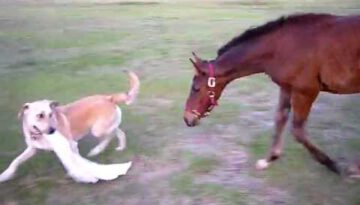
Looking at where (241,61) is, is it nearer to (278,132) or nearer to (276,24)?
(276,24)

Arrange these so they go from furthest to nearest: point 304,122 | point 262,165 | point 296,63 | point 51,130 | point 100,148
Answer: point 100,148, point 262,165, point 304,122, point 296,63, point 51,130

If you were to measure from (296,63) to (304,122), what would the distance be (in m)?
0.39

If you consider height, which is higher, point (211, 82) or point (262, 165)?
point (211, 82)

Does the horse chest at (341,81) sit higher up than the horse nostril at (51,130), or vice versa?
the horse chest at (341,81)

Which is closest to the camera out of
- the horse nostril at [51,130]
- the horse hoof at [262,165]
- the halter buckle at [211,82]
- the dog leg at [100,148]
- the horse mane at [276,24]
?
the horse nostril at [51,130]

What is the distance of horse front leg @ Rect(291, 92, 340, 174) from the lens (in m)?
3.94

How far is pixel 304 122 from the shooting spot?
13.2 ft

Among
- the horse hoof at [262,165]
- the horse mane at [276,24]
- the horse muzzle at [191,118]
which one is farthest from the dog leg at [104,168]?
the horse mane at [276,24]

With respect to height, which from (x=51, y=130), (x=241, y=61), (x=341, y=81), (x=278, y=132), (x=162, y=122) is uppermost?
(x=241, y=61)

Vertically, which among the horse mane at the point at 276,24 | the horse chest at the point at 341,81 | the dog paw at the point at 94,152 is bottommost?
the dog paw at the point at 94,152

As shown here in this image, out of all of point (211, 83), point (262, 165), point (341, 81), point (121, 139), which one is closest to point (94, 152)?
point (121, 139)

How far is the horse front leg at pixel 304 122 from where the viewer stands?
3.94m

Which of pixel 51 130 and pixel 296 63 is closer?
pixel 51 130

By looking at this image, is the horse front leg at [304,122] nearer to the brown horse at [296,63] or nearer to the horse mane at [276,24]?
the brown horse at [296,63]
